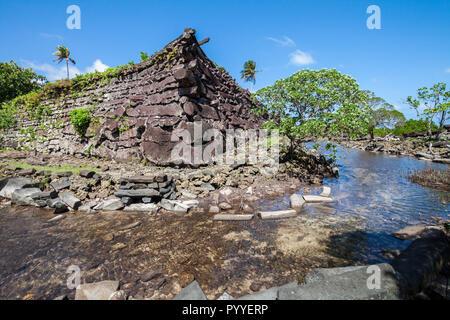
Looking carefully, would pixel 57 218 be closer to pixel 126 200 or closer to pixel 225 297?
pixel 126 200

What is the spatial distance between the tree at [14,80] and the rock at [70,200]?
26.8 m

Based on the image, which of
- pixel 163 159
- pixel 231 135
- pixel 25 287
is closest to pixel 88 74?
pixel 163 159

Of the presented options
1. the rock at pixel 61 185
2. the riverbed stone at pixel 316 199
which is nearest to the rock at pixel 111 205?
the rock at pixel 61 185

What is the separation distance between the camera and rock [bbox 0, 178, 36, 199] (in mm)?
5645

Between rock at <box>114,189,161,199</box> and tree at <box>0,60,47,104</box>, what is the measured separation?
27975 millimetres

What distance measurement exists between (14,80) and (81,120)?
21352 mm

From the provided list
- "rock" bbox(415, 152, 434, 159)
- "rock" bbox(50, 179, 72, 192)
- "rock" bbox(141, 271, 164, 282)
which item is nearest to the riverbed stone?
"rock" bbox(141, 271, 164, 282)

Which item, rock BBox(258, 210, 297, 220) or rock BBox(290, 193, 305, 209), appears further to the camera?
rock BBox(290, 193, 305, 209)

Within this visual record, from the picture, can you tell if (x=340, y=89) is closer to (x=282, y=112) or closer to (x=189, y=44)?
(x=282, y=112)

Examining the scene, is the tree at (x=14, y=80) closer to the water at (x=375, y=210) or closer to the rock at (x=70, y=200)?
the rock at (x=70, y=200)

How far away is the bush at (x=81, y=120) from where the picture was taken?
10.8 m

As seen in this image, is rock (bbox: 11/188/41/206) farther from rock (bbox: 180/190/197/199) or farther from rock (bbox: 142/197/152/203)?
rock (bbox: 180/190/197/199)

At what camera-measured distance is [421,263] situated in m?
2.23

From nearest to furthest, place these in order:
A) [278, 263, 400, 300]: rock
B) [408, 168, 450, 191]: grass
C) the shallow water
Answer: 1. [278, 263, 400, 300]: rock
2. the shallow water
3. [408, 168, 450, 191]: grass
